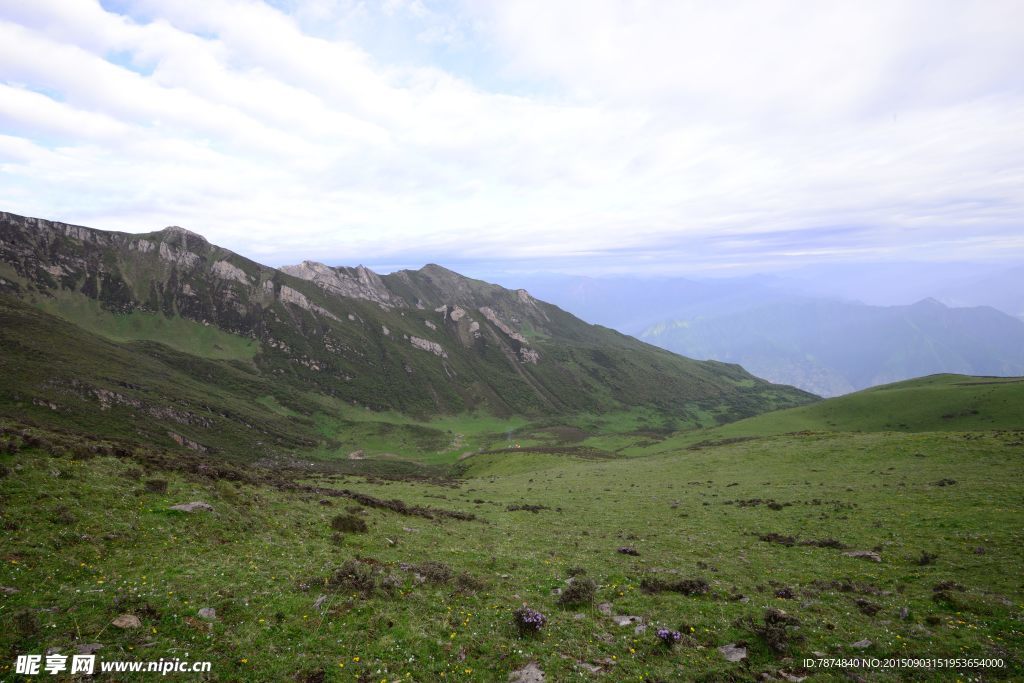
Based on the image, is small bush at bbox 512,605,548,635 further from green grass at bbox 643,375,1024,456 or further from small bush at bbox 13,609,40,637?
green grass at bbox 643,375,1024,456

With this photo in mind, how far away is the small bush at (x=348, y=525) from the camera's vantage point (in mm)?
25234

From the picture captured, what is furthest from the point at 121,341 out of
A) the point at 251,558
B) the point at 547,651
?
the point at 547,651

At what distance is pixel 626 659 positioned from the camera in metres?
13.3

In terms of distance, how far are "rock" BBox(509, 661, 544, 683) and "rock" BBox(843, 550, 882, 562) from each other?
73.1 ft

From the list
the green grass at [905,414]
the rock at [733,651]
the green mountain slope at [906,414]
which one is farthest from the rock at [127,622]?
the green grass at [905,414]

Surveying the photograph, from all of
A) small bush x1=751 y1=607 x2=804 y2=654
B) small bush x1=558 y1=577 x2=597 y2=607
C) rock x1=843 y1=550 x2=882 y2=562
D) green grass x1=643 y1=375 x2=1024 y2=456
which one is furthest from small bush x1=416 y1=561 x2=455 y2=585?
green grass x1=643 y1=375 x2=1024 y2=456

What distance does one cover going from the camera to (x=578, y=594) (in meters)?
17.7

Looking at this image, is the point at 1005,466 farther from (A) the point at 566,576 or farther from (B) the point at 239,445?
(B) the point at 239,445

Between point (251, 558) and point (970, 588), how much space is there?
1230 inches

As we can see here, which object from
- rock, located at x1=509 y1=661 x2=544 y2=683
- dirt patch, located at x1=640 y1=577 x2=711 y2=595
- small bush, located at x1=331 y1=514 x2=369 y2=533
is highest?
rock, located at x1=509 y1=661 x2=544 y2=683

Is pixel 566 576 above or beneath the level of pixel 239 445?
above

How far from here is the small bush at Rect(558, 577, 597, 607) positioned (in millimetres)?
17391

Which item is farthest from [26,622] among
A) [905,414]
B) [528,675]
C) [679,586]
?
[905,414]

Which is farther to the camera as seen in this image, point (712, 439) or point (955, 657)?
point (712, 439)
